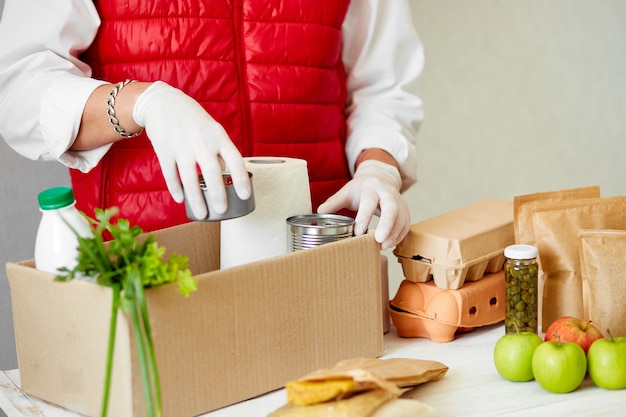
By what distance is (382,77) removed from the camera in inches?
77.2

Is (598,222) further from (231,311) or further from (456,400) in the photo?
(231,311)

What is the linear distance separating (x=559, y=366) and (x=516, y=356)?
0.07m

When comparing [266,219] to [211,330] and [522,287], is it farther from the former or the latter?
[522,287]

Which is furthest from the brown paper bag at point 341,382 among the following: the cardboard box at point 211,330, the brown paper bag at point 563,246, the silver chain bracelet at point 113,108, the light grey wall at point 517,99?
the light grey wall at point 517,99

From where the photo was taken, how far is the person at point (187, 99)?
4.66 ft

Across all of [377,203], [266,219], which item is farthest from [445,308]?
[266,219]

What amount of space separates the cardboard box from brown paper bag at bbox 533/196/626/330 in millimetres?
334

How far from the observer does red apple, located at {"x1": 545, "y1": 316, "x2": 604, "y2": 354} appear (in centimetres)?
128

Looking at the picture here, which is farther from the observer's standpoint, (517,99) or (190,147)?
(517,99)

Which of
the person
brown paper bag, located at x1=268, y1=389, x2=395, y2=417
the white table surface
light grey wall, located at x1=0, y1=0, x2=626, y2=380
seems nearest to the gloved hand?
the person

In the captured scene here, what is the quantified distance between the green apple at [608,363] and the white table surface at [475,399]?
2 centimetres

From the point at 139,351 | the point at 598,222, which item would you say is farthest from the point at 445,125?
the point at 139,351

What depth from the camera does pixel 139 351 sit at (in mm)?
980

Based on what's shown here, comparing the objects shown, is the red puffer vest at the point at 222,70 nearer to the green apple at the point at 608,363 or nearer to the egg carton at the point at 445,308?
the egg carton at the point at 445,308
